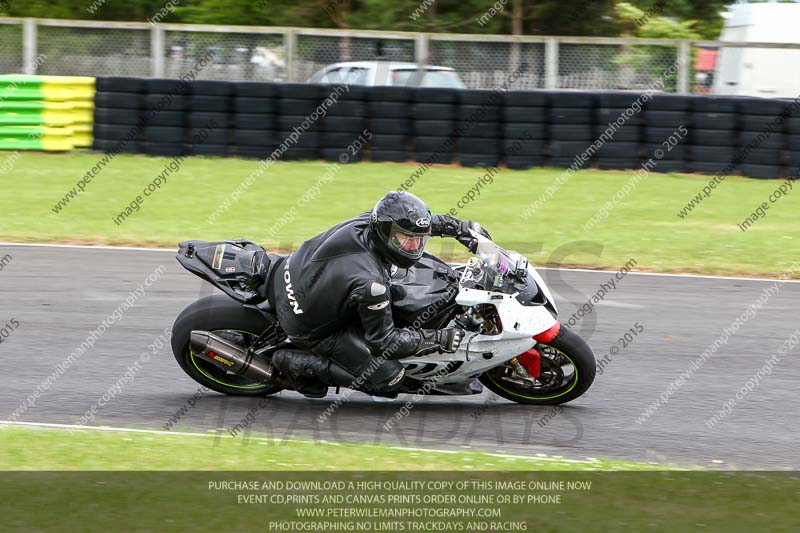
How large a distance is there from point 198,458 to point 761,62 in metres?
14.7

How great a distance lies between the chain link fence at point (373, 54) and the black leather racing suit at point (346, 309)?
38.2 ft

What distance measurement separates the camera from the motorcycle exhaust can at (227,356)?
6.63 meters

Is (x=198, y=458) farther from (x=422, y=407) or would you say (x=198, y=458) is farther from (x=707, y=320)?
(x=707, y=320)

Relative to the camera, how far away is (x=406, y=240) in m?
6.16

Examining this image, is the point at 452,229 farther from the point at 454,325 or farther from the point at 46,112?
the point at 46,112

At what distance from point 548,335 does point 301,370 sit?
1.54 metres

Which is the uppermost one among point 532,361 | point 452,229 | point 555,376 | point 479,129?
point 452,229

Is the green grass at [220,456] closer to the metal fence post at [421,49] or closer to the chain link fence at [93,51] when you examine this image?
the metal fence post at [421,49]

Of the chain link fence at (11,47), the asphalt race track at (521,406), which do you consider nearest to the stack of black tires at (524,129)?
the asphalt race track at (521,406)

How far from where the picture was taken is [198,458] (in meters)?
5.55

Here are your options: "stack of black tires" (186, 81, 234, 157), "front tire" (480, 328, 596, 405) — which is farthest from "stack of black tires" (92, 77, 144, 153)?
"front tire" (480, 328, 596, 405)

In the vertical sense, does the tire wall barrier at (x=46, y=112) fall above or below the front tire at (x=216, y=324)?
below

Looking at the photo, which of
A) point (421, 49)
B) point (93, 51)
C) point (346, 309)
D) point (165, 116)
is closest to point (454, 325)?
point (346, 309)
